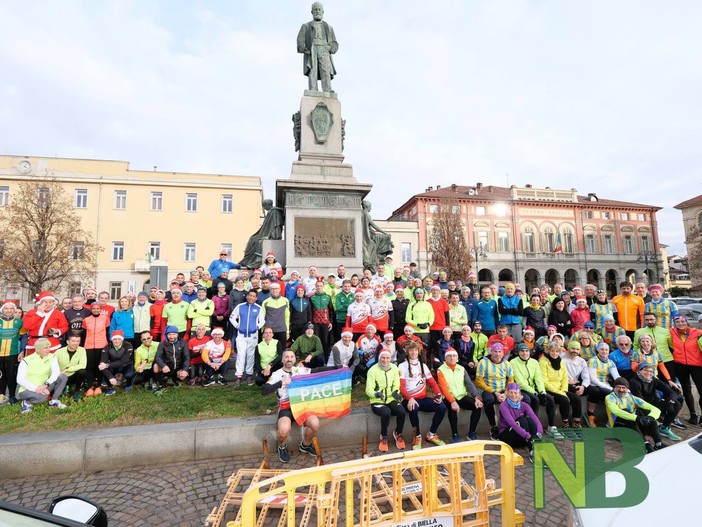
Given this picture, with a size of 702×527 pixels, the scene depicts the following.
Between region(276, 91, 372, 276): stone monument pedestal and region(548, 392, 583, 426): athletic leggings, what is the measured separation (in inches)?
246

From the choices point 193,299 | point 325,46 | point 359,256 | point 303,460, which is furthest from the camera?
point 325,46

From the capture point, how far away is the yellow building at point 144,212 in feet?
118

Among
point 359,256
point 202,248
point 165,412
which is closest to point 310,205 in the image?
point 359,256

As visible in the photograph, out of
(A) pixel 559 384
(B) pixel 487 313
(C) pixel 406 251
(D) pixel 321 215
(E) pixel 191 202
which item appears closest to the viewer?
(A) pixel 559 384

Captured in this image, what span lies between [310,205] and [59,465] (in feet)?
27.4

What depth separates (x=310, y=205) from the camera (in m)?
11.7

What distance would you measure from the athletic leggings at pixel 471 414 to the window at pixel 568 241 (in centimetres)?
5717

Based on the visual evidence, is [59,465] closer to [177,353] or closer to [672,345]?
[177,353]

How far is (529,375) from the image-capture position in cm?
676

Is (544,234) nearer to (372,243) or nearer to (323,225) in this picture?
(372,243)

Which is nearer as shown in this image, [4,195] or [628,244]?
[4,195]

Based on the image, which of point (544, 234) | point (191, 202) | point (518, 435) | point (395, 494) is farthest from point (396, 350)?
point (544, 234)

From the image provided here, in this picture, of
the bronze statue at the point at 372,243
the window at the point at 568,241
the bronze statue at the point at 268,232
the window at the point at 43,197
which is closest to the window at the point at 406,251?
the window at the point at 568,241

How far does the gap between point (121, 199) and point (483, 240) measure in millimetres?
43727
